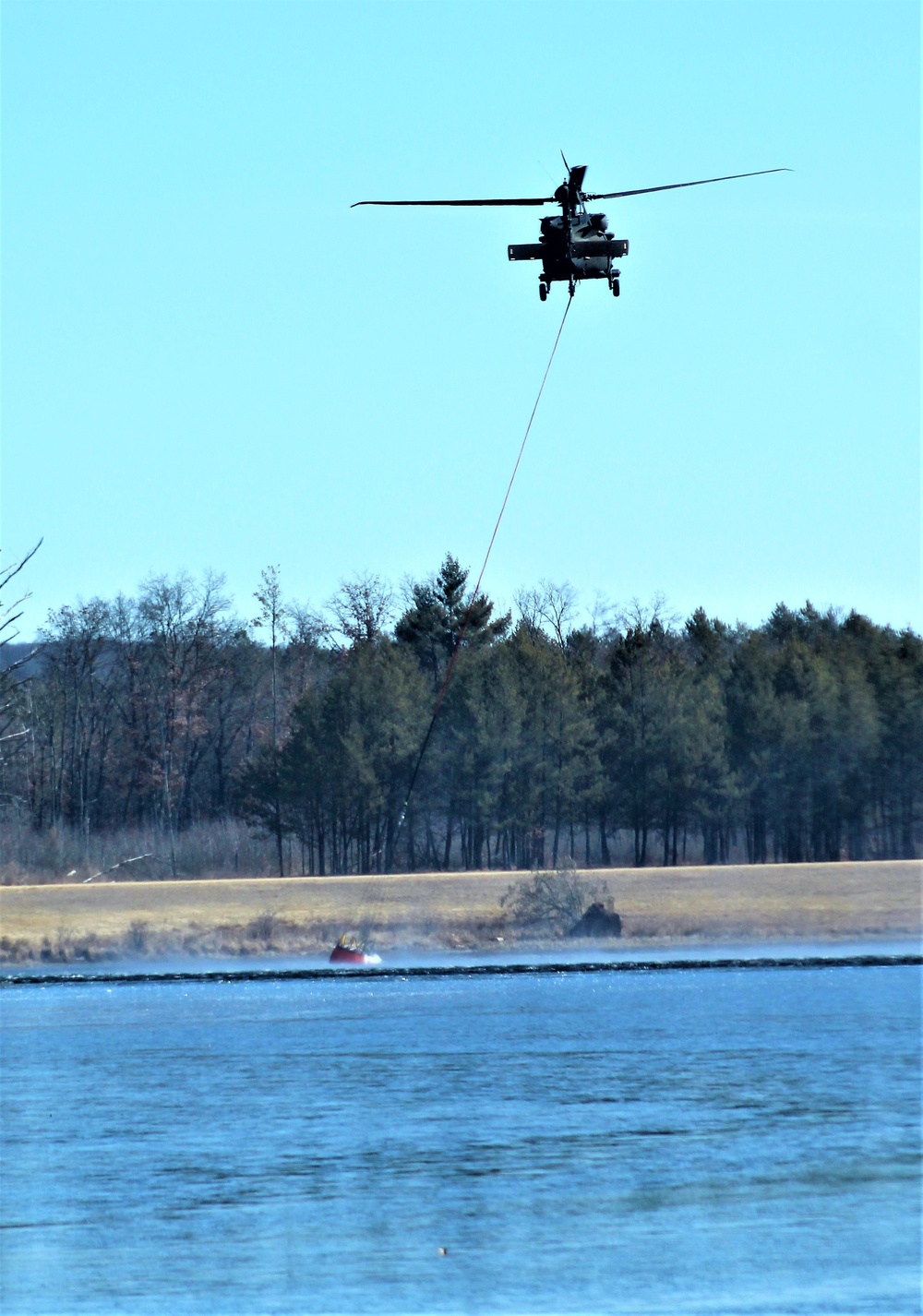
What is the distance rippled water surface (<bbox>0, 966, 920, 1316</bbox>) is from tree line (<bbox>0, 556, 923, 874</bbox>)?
3198cm

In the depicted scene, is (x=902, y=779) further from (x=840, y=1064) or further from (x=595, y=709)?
(x=840, y=1064)

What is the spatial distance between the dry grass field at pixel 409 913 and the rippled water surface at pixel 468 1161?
581 inches

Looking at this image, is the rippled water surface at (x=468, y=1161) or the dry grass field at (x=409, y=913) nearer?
the rippled water surface at (x=468, y=1161)

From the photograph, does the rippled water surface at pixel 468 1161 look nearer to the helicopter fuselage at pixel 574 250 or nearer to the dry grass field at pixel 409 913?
the helicopter fuselage at pixel 574 250

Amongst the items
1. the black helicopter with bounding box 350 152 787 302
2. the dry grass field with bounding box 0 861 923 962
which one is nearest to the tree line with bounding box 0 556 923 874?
the dry grass field with bounding box 0 861 923 962

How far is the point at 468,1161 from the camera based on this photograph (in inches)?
960

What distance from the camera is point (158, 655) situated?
272 feet

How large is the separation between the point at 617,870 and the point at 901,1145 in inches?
1816

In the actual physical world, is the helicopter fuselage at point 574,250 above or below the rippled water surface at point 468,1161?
above

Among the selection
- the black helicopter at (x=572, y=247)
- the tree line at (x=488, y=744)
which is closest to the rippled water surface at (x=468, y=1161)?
the black helicopter at (x=572, y=247)

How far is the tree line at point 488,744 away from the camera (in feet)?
253

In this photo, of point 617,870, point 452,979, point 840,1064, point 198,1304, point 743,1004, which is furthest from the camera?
point 617,870

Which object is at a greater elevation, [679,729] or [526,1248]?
[679,729]

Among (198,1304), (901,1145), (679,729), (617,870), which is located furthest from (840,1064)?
(679,729)
